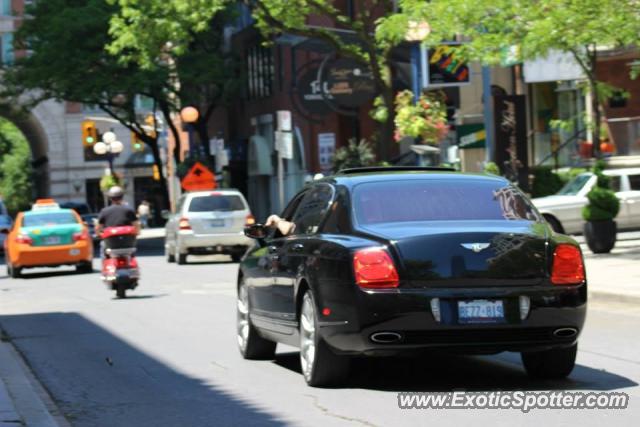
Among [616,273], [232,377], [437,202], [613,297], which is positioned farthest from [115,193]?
[437,202]

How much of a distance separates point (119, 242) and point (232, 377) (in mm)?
11635

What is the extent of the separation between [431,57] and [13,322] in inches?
763

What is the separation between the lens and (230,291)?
2472cm

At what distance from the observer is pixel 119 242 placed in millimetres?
23578

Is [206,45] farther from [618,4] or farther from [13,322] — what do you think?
[13,322]

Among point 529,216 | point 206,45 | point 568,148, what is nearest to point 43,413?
point 529,216

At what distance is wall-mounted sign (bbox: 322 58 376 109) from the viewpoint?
37438 millimetres

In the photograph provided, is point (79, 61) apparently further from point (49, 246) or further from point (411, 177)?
point (411, 177)

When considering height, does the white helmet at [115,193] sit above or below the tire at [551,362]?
above

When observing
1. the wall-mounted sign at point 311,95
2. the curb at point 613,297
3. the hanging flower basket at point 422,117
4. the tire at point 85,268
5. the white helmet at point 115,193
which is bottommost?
the tire at point 85,268

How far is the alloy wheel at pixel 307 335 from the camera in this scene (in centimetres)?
1098

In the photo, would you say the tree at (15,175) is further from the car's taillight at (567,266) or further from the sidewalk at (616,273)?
the car's taillight at (567,266)
